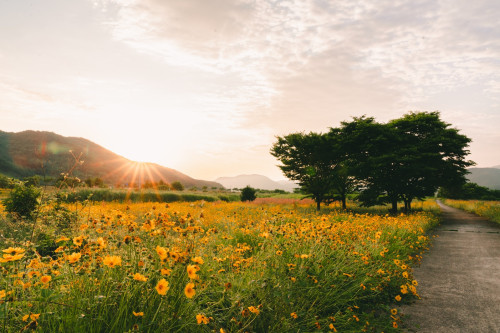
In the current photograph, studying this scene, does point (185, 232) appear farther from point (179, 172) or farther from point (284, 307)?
point (179, 172)

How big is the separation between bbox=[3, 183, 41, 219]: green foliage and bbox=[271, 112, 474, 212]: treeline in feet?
52.1

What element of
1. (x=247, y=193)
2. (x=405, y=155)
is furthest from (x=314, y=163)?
(x=247, y=193)

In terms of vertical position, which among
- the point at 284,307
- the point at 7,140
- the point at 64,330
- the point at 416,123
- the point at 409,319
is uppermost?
the point at 7,140

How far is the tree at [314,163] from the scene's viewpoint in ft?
64.8

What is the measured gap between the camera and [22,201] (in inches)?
380

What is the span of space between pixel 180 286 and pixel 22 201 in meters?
10.5

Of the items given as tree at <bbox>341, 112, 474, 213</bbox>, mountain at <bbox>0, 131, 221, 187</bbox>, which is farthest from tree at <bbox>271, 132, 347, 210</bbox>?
mountain at <bbox>0, 131, 221, 187</bbox>

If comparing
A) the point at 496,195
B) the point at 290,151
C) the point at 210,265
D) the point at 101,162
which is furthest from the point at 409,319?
the point at 101,162

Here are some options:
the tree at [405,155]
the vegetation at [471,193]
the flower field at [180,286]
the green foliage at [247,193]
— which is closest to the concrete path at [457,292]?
the flower field at [180,286]

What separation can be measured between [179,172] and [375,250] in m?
170

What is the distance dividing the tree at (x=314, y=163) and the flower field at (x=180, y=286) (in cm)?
1463

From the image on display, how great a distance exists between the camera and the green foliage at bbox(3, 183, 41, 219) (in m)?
9.58

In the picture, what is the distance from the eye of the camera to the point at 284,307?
3.12 metres

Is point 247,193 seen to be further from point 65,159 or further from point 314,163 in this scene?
point 65,159
